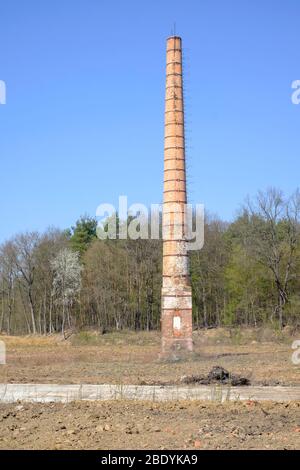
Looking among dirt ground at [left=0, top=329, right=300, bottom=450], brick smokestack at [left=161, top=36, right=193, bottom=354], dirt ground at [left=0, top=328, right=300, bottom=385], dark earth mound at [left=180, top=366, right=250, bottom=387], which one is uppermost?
brick smokestack at [left=161, top=36, right=193, bottom=354]

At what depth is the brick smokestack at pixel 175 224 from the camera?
25.2 m

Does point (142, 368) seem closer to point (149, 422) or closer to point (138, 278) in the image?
point (149, 422)

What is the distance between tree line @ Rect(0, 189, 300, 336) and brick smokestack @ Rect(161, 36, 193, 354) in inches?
806

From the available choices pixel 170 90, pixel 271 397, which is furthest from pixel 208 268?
pixel 271 397

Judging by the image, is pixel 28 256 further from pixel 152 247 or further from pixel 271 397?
pixel 271 397

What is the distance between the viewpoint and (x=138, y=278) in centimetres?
5203

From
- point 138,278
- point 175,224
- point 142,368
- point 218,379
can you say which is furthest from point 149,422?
point 138,278

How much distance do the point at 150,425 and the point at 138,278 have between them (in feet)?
139

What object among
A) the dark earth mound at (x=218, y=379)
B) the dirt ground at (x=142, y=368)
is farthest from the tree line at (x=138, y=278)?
the dark earth mound at (x=218, y=379)

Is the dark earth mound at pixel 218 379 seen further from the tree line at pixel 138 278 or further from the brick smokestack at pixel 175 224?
the tree line at pixel 138 278

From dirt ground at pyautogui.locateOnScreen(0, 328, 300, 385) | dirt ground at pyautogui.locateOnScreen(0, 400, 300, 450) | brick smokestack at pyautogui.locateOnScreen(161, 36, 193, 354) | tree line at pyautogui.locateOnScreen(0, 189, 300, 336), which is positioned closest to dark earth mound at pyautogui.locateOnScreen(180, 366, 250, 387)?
dirt ground at pyautogui.locateOnScreen(0, 328, 300, 385)

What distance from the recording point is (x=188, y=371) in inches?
782

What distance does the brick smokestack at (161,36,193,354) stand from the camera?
992 inches

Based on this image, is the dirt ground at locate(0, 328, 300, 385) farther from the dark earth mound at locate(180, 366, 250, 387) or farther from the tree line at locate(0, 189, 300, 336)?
the tree line at locate(0, 189, 300, 336)
